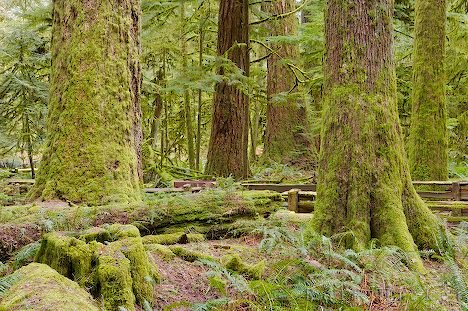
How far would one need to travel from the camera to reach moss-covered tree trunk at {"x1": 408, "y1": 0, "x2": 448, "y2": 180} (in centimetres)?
1152

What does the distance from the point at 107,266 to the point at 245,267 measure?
4.72ft

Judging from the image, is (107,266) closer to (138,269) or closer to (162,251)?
(138,269)

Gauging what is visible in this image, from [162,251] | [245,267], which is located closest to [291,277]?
[245,267]

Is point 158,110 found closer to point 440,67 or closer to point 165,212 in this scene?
point 440,67

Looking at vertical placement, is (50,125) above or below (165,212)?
above

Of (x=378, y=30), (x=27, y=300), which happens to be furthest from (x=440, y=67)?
(x=27, y=300)

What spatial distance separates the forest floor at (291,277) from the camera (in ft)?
11.1

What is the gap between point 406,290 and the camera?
3971 mm

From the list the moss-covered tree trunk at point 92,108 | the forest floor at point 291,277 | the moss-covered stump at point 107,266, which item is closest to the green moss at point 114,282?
the moss-covered stump at point 107,266

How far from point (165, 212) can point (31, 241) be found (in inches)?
59.8

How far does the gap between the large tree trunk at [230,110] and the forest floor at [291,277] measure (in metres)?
5.67

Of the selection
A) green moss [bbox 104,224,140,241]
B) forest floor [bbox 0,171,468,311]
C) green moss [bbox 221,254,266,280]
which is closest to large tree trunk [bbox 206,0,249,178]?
forest floor [bbox 0,171,468,311]

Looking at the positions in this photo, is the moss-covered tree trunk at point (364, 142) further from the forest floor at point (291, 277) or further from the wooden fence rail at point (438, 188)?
the wooden fence rail at point (438, 188)

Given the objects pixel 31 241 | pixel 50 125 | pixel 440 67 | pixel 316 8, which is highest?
pixel 316 8
